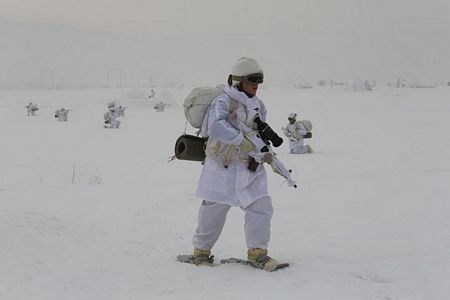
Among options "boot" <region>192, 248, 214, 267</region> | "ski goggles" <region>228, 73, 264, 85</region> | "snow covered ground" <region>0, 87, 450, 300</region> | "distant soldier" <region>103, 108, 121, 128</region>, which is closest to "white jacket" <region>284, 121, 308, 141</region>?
"snow covered ground" <region>0, 87, 450, 300</region>

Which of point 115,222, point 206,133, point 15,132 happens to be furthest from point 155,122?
point 206,133

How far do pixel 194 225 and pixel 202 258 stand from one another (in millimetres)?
1936

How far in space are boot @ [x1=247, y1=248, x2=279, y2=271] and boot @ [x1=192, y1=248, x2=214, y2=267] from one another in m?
0.32

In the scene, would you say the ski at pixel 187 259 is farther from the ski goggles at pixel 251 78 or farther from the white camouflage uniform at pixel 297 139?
the white camouflage uniform at pixel 297 139

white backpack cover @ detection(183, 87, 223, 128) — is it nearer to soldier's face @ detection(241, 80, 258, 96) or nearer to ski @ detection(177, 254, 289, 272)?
soldier's face @ detection(241, 80, 258, 96)

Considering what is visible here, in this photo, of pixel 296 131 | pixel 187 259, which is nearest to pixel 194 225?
pixel 187 259

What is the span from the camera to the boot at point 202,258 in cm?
512

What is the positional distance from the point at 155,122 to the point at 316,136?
8353 mm

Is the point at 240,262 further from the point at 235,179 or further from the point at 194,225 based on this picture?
the point at 194,225

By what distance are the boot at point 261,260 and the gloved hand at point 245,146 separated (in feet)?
2.47

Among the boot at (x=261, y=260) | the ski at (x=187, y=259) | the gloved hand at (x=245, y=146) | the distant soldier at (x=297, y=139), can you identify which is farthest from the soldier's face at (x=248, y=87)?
the distant soldier at (x=297, y=139)

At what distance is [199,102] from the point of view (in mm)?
5129

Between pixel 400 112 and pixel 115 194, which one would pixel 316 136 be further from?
pixel 115 194

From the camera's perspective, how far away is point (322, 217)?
7.40 metres
